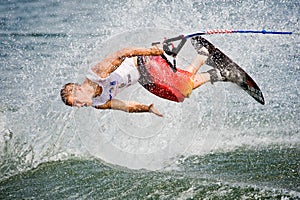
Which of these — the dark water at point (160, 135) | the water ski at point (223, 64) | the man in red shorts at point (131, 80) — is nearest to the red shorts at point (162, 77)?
the man in red shorts at point (131, 80)

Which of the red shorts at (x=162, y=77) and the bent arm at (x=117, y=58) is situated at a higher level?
the bent arm at (x=117, y=58)

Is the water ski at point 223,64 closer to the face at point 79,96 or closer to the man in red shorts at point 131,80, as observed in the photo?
the man in red shorts at point 131,80

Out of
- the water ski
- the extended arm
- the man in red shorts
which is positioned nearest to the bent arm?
the man in red shorts

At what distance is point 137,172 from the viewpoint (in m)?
5.72

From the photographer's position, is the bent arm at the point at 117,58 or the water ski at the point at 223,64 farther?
the water ski at the point at 223,64

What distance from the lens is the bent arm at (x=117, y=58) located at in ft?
15.2

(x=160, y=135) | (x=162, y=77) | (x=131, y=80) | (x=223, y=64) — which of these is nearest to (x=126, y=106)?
(x=131, y=80)

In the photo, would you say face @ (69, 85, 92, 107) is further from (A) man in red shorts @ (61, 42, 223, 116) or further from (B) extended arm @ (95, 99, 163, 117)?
(B) extended arm @ (95, 99, 163, 117)

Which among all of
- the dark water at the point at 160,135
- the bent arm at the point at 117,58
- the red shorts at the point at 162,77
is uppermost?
the bent arm at the point at 117,58

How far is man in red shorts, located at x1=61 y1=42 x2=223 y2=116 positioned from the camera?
466 centimetres

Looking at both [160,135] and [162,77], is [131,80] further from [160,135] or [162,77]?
[160,135]

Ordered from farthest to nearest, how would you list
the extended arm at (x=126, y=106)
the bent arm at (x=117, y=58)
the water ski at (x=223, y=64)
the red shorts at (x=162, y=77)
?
the water ski at (x=223, y=64) → the red shorts at (x=162, y=77) → the extended arm at (x=126, y=106) → the bent arm at (x=117, y=58)

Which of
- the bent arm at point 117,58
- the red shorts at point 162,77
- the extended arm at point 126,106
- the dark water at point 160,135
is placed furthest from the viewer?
the dark water at point 160,135

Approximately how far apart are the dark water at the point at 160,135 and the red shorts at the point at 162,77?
27 centimetres
